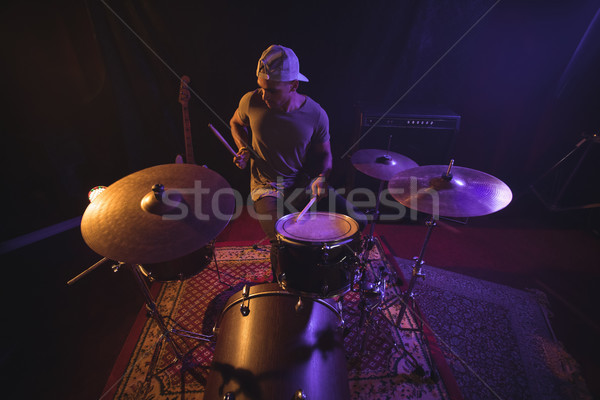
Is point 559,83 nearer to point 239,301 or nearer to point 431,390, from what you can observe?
point 431,390

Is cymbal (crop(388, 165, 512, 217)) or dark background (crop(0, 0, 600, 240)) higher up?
dark background (crop(0, 0, 600, 240))

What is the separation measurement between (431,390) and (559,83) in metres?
3.31

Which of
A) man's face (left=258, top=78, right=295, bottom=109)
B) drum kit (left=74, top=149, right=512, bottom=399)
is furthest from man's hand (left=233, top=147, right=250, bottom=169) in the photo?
drum kit (left=74, top=149, right=512, bottom=399)

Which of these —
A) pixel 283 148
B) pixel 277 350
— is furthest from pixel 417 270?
pixel 283 148

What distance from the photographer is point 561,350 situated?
1849 mm

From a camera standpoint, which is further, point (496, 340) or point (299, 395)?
point (496, 340)

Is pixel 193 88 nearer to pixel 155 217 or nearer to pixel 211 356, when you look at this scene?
pixel 155 217

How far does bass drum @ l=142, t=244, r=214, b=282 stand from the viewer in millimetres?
1420

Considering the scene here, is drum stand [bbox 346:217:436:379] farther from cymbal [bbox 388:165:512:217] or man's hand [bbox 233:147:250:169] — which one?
man's hand [bbox 233:147:250:169]

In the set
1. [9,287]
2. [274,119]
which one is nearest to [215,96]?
[274,119]

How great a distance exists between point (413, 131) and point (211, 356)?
2738 millimetres

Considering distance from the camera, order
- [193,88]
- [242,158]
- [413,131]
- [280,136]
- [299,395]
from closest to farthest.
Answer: [299,395]
[242,158]
[280,136]
[413,131]
[193,88]

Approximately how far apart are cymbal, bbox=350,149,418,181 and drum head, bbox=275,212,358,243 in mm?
627

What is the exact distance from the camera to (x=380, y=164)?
6.76 ft
